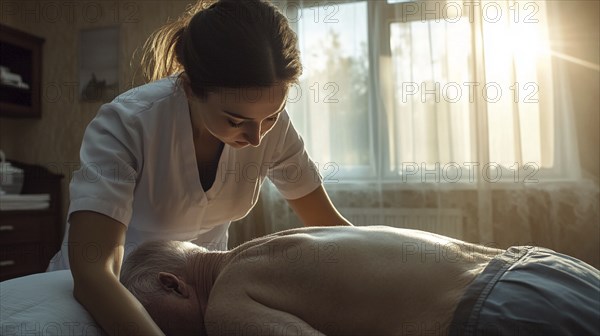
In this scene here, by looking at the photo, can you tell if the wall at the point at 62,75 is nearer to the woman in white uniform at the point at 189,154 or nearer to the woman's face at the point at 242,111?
the woman in white uniform at the point at 189,154

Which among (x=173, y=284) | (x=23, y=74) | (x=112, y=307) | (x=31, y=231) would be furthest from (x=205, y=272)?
(x=23, y=74)

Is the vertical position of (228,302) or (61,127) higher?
(61,127)

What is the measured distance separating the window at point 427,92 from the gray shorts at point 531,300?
171cm

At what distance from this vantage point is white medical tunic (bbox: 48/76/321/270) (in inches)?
42.8

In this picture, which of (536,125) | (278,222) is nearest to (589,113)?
(536,125)

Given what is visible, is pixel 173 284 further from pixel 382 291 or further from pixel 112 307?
pixel 382 291

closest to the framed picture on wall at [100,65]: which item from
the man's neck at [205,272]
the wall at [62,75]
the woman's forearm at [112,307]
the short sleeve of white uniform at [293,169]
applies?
the wall at [62,75]

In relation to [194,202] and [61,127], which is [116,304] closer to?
[194,202]

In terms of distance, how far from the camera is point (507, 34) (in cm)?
246

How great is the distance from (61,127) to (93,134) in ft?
8.04

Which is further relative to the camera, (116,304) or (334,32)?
(334,32)

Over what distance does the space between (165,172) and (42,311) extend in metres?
0.48

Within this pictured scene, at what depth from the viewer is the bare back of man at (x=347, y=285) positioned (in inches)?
32.3

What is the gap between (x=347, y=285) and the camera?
87cm
